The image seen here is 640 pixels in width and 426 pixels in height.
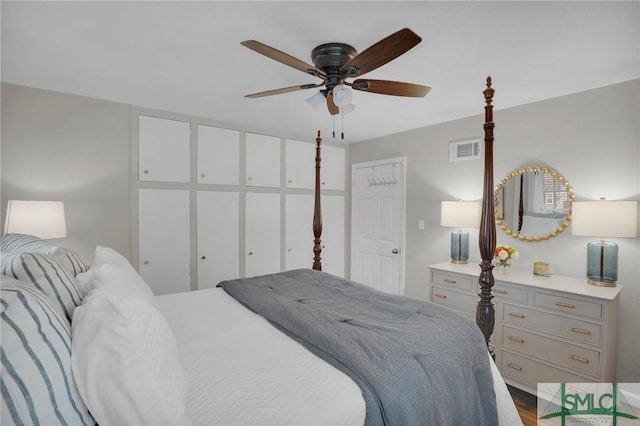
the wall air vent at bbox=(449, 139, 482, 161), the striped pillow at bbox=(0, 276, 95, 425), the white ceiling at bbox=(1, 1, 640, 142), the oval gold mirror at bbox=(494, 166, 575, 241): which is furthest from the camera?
the wall air vent at bbox=(449, 139, 482, 161)

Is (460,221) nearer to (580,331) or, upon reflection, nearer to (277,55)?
(580,331)

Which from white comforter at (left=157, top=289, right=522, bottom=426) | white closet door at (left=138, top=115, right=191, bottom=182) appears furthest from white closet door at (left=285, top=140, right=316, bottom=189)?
white comforter at (left=157, top=289, right=522, bottom=426)

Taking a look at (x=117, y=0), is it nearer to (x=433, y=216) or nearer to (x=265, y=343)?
(x=265, y=343)

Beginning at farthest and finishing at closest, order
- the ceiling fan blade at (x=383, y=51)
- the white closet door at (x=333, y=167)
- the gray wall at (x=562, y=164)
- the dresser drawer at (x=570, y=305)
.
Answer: the white closet door at (x=333, y=167), the gray wall at (x=562, y=164), the dresser drawer at (x=570, y=305), the ceiling fan blade at (x=383, y=51)

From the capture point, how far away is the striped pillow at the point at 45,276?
961 millimetres

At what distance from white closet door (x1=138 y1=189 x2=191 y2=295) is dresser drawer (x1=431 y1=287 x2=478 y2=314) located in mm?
2594

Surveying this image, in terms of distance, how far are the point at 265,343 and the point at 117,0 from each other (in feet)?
5.90

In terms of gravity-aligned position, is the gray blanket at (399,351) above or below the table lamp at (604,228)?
below

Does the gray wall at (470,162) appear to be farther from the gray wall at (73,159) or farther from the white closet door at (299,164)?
the white closet door at (299,164)

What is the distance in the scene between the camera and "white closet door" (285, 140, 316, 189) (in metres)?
4.19

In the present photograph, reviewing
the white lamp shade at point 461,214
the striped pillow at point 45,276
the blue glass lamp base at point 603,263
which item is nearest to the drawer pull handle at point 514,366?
the blue glass lamp base at point 603,263

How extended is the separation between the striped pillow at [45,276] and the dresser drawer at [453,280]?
2.76 m

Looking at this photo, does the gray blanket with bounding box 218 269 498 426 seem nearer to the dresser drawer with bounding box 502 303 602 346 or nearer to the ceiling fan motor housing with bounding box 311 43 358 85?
the dresser drawer with bounding box 502 303 602 346

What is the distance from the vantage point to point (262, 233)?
3973 millimetres
